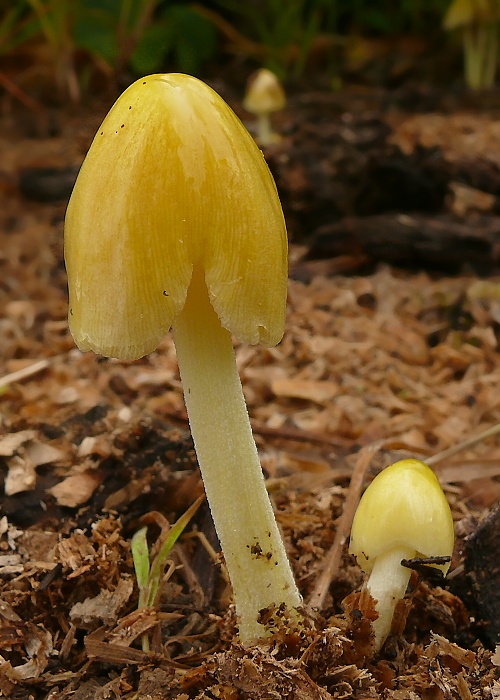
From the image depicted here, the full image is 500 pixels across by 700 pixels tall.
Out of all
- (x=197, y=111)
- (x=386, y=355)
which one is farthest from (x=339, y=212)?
(x=197, y=111)

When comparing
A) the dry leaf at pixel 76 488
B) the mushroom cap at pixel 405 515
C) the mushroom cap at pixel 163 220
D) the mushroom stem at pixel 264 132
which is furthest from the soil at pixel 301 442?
the mushroom cap at pixel 163 220

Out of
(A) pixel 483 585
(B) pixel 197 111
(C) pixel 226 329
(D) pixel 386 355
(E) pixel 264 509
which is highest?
(B) pixel 197 111

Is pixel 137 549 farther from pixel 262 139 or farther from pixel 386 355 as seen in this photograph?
pixel 262 139

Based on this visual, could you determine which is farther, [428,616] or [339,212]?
[339,212]

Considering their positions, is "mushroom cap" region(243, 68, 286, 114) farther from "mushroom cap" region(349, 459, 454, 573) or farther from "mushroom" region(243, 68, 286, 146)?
"mushroom cap" region(349, 459, 454, 573)

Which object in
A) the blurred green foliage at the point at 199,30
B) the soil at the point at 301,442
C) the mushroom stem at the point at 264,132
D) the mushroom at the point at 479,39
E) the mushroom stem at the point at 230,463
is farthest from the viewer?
the mushroom at the point at 479,39

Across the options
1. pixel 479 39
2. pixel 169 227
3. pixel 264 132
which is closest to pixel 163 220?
pixel 169 227

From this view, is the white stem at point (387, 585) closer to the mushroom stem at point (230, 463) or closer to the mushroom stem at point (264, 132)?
the mushroom stem at point (230, 463)
